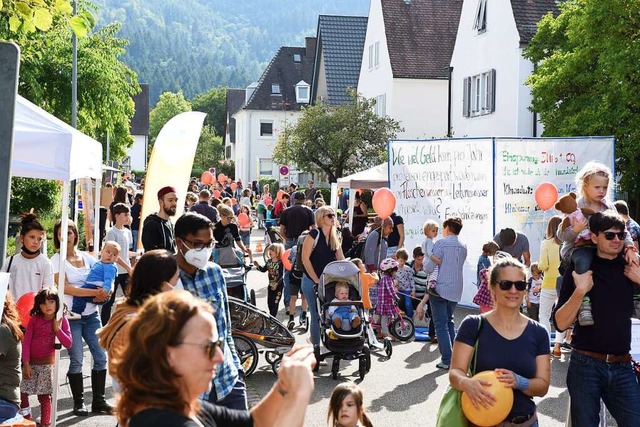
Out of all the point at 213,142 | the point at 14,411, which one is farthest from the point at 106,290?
the point at 213,142

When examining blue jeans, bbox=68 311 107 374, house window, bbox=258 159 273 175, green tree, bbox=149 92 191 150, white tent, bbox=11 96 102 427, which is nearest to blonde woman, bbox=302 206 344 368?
blue jeans, bbox=68 311 107 374

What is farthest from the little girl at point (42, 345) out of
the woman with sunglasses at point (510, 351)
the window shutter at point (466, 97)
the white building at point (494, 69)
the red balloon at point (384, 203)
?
the window shutter at point (466, 97)

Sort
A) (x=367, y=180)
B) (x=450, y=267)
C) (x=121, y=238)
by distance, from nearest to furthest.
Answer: (x=450, y=267)
(x=121, y=238)
(x=367, y=180)

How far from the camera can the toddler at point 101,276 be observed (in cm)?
923

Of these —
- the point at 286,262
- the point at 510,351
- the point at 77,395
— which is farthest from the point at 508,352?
the point at 286,262

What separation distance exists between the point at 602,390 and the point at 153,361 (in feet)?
12.2

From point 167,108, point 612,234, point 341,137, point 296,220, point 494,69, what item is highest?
point 167,108

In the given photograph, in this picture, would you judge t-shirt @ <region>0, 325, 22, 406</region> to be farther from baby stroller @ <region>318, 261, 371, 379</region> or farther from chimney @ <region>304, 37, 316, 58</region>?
chimney @ <region>304, 37, 316, 58</region>

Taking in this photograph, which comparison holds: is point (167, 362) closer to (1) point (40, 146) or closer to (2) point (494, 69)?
(1) point (40, 146)

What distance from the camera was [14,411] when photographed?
665cm

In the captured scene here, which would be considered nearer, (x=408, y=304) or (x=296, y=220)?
(x=408, y=304)

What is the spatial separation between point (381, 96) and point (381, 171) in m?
20.7

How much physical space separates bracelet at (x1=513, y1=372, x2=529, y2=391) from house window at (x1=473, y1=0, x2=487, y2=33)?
30471 mm

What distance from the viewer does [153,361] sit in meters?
2.78
